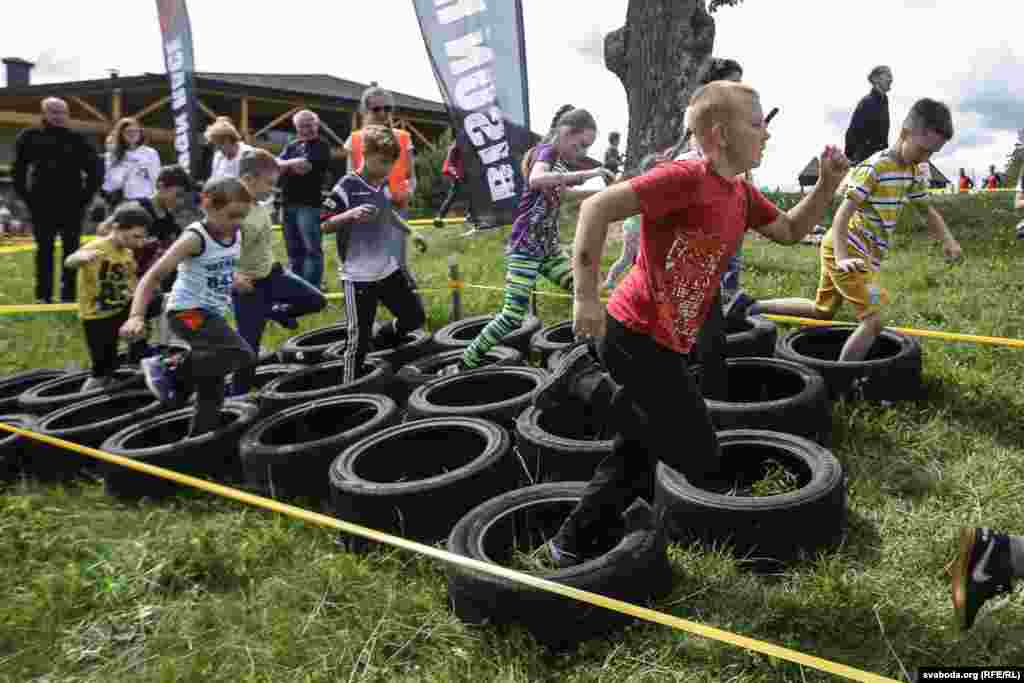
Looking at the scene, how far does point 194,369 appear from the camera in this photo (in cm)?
449

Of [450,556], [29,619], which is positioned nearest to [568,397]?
[450,556]

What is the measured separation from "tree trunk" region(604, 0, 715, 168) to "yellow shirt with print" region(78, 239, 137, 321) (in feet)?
31.5

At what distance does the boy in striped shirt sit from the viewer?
4238 millimetres

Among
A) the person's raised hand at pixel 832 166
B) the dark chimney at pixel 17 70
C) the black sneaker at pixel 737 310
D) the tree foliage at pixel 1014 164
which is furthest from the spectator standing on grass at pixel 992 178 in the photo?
the dark chimney at pixel 17 70

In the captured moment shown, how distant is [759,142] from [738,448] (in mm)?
1738

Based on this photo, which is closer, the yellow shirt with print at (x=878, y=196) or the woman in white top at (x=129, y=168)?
the yellow shirt with print at (x=878, y=196)

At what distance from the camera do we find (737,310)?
215 inches

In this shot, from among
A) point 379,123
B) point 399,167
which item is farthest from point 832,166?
point 399,167

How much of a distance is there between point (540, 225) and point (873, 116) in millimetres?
7042

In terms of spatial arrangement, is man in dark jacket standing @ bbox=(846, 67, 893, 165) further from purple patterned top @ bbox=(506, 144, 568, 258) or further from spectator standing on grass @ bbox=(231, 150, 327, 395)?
spectator standing on grass @ bbox=(231, 150, 327, 395)

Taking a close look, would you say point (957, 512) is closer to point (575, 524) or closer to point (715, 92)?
point (575, 524)

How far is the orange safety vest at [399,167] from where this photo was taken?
637 cm

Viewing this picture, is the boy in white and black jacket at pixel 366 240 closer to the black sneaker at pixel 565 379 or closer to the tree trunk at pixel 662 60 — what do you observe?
the black sneaker at pixel 565 379

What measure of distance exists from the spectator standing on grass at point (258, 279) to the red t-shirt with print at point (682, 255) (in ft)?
12.7
